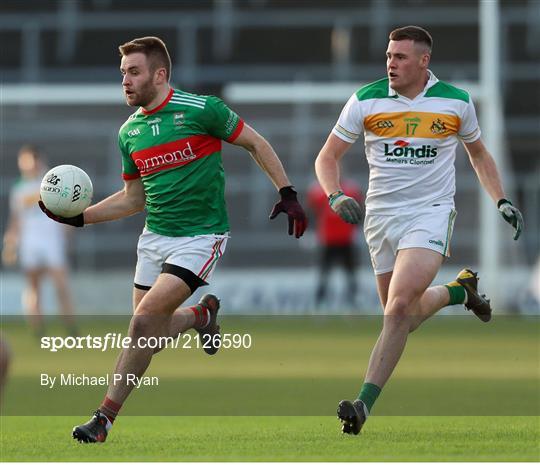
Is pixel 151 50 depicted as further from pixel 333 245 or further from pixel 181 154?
pixel 333 245

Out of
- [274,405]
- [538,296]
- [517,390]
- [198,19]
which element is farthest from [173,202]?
[198,19]

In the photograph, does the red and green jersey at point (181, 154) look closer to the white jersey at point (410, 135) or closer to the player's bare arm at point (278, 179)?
the player's bare arm at point (278, 179)

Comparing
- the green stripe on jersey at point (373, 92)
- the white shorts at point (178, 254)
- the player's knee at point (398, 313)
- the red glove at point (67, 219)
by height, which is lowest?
the player's knee at point (398, 313)

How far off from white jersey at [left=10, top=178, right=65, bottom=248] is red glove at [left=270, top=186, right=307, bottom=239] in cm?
921

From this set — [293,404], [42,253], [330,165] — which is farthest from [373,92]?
[42,253]

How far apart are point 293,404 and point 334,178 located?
2.12 meters

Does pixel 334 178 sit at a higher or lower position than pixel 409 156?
lower

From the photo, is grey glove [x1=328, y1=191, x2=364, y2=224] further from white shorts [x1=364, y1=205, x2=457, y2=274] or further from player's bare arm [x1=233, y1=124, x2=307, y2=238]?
white shorts [x1=364, y1=205, x2=457, y2=274]

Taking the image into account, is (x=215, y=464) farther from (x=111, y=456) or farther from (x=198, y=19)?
(x=198, y=19)

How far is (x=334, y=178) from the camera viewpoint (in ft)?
25.3

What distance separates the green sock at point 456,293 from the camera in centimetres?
856

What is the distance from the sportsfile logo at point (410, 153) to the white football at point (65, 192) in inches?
67.3

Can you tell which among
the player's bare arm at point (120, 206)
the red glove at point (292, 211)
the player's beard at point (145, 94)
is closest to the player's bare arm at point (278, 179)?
the red glove at point (292, 211)

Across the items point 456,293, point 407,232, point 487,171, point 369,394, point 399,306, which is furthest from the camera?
point 456,293
